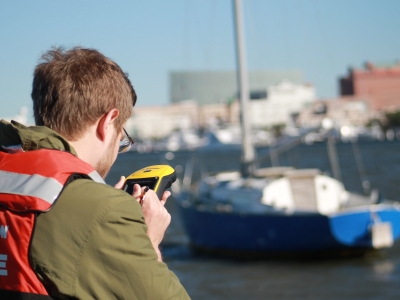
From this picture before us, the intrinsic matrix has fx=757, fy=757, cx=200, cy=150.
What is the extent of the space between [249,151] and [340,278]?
14.4 feet

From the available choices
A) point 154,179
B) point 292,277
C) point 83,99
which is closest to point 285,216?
point 292,277

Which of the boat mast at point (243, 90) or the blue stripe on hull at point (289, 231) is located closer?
the blue stripe on hull at point (289, 231)

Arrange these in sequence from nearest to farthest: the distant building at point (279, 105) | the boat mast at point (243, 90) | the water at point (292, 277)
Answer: the water at point (292, 277), the boat mast at point (243, 90), the distant building at point (279, 105)

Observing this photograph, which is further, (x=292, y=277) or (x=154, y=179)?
(x=292, y=277)

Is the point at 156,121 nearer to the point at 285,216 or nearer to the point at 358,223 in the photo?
the point at 285,216

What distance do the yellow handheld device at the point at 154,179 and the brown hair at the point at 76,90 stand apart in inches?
5.6

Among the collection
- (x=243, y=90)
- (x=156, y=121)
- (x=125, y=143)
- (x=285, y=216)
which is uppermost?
(x=125, y=143)

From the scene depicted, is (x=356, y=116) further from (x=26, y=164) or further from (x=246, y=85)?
(x=26, y=164)

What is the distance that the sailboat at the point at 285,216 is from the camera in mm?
13992

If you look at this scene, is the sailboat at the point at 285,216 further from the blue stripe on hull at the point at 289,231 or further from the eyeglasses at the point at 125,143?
the eyeglasses at the point at 125,143

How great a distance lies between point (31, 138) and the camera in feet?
4.90

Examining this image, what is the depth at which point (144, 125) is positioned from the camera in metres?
161

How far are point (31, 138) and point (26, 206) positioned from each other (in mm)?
174

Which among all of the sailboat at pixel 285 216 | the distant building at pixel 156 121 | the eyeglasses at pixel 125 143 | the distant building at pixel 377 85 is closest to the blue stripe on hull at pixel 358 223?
the sailboat at pixel 285 216
